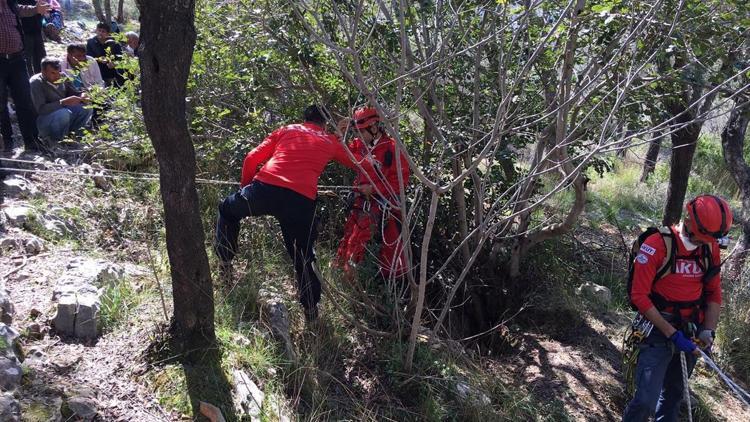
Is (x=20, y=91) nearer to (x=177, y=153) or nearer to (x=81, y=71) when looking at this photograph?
(x=81, y=71)

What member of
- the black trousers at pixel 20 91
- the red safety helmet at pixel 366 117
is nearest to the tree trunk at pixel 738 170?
the red safety helmet at pixel 366 117

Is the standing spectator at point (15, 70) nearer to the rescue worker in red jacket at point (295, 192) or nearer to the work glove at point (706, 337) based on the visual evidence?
the rescue worker in red jacket at point (295, 192)

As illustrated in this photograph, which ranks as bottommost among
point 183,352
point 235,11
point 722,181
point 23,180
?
point 722,181

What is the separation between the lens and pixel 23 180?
544cm

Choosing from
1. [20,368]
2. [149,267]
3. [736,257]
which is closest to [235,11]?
[149,267]

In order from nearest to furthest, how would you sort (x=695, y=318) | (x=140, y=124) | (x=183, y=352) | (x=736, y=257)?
(x=183, y=352) < (x=695, y=318) < (x=140, y=124) < (x=736, y=257)

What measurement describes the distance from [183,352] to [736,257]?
584cm

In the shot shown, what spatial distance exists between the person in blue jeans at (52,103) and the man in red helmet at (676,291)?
555cm

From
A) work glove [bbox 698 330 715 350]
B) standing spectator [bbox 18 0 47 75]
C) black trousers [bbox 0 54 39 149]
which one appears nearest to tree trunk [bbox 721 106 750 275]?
work glove [bbox 698 330 715 350]

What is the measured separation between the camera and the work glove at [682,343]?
3645 mm

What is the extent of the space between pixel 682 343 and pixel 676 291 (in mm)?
349

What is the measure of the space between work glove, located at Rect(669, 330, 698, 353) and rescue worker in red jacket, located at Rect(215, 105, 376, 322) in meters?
2.21

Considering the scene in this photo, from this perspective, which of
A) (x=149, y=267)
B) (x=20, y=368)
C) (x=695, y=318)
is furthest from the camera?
(x=149, y=267)

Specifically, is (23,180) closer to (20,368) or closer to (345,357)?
(20,368)
